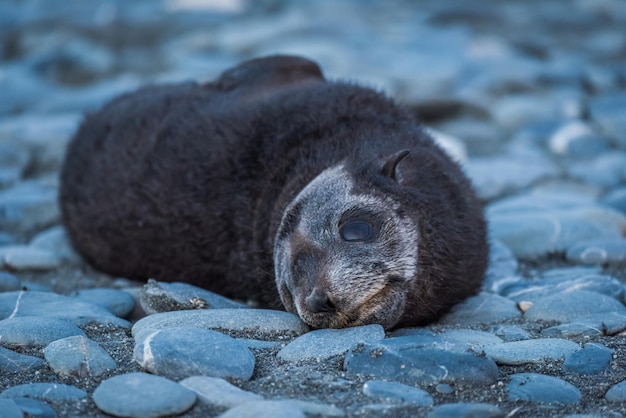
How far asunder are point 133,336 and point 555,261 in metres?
3.02

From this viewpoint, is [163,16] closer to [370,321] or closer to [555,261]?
[555,261]

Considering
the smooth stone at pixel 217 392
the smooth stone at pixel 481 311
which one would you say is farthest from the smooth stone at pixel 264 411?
the smooth stone at pixel 481 311

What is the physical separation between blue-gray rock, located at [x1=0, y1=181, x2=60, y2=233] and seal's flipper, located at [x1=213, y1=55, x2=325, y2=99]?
176cm

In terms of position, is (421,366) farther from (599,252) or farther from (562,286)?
(599,252)

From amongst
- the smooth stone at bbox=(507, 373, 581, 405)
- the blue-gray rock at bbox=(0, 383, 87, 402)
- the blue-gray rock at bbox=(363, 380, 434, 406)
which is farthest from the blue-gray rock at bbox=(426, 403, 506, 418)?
the blue-gray rock at bbox=(0, 383, 87, 402)

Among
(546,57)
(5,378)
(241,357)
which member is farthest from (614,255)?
(546,57)

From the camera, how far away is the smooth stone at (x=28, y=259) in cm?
646

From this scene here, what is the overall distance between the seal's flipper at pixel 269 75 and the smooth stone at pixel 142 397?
10.7 ft

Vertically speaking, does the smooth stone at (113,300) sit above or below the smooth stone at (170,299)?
below

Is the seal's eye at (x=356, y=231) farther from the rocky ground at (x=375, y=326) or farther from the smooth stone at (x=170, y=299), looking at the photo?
the smooth stone at (x=170, y=299)

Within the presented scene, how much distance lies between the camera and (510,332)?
4910 mm

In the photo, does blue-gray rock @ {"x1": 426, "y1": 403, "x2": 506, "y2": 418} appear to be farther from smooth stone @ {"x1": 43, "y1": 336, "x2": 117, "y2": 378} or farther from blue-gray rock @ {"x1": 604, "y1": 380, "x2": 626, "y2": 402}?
smooth stone @ {"x1": 43, "y1": 336, "x2": 117, "y2": 378}

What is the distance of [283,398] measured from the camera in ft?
12.9

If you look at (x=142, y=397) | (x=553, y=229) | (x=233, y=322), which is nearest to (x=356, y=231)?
(x=233, y=322)
